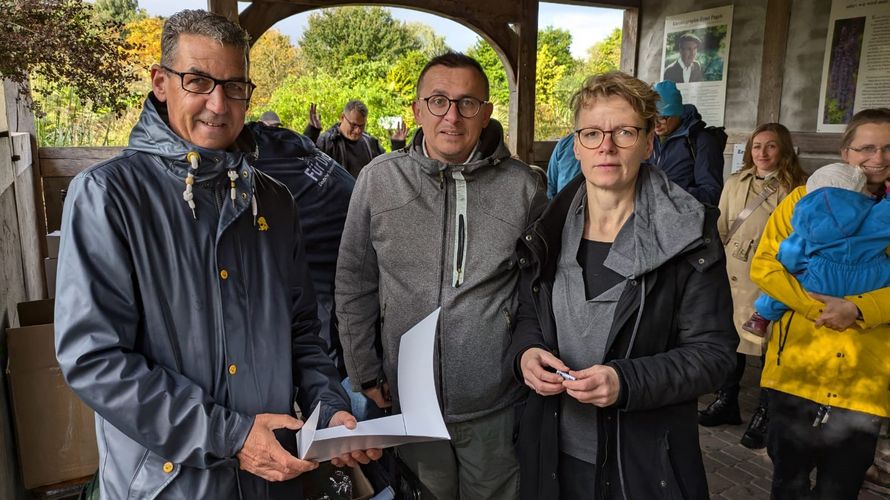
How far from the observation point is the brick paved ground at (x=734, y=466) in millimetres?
3223

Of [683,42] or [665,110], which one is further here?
[683,42]

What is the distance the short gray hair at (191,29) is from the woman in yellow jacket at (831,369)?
2266 mm

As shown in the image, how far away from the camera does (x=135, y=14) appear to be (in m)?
17.9

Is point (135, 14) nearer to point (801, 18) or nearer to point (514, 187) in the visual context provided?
point (801, 18)

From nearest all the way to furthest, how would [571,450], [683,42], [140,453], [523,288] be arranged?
[140,453] → [571,450] → [523,288] → [683,42]

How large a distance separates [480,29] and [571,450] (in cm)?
664

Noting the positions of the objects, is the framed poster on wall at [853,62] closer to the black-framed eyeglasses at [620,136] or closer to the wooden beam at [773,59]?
the wooden beam at [773,59]

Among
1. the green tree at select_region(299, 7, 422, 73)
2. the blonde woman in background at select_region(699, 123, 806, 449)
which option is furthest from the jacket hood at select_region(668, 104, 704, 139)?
the green tree at select_region(299, 7, 422, 73)

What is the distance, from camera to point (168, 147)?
1.35 metres

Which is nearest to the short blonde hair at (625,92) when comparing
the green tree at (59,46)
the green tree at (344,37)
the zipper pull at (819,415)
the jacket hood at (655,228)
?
the jacket hood at (655,228)

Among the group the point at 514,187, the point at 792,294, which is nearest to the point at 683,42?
the point at 792,294

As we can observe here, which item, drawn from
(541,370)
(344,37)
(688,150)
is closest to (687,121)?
(688,150)

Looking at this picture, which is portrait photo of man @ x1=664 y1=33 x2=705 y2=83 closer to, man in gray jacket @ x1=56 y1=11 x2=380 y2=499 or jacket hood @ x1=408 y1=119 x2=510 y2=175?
jacket hood @ x1=408 y1=119 x2=510 y2=175

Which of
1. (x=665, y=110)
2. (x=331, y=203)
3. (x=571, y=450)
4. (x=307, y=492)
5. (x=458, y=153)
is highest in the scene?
(x=665, y=110)
